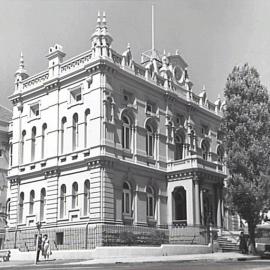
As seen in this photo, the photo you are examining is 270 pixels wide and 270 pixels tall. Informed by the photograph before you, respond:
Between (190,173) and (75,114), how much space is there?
10.5 meters

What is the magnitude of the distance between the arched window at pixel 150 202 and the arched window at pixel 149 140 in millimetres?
3095

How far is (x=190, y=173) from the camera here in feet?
139

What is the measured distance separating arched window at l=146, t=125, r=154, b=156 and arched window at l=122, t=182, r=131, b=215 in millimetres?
4209

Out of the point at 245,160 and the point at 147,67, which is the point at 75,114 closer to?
the point at 147,67

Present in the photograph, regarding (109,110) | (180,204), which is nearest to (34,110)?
(109,110)

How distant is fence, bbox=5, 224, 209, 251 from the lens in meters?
36.4

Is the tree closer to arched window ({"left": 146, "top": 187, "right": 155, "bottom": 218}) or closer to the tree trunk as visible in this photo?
the tree trunk

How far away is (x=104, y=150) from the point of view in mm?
38188

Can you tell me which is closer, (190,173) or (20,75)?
(190,173)

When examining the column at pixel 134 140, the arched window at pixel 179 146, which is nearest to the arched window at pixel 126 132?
the column at pixel 134 140

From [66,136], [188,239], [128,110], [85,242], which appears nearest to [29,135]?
[66,136]

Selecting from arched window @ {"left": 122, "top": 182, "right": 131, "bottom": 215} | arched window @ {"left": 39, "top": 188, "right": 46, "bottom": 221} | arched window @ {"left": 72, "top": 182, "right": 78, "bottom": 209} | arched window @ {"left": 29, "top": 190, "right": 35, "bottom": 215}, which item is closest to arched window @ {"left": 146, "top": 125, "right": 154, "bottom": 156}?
arched window @ {"left": 122, "top": 182, "right": 131, "bottom": 215}

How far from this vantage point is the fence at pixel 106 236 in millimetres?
36406

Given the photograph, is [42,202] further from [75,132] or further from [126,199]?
[126,199]
